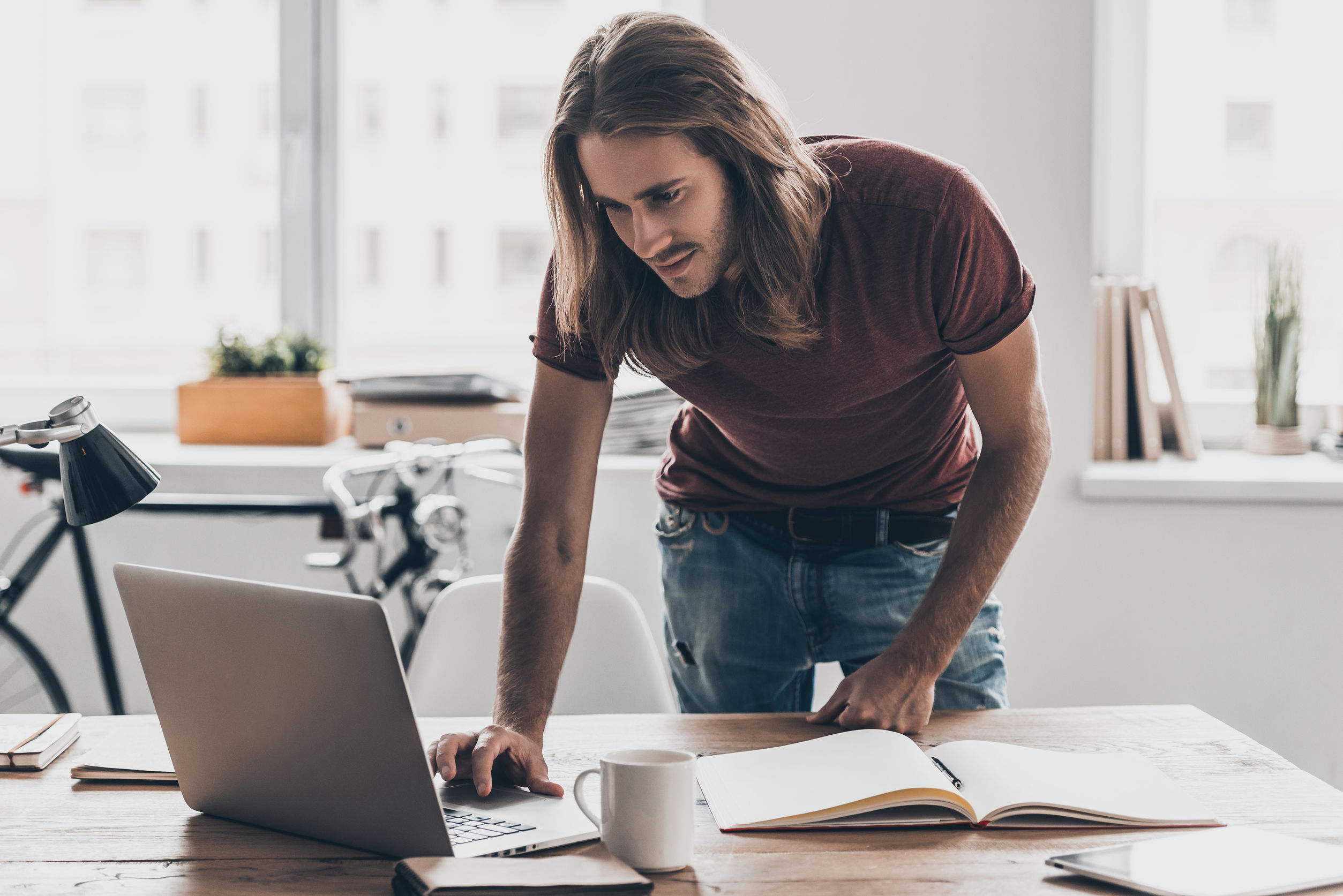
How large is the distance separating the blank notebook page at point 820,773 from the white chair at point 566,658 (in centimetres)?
50

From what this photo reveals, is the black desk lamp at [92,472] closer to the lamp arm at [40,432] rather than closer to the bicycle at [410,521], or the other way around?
the lamp arm at [40,432]

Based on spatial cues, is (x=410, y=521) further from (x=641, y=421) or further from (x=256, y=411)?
(x=256, y=411)

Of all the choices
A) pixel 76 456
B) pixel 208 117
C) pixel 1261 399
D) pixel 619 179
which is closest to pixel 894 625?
pixel 619 179

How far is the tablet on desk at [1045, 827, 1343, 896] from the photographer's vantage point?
811 mm

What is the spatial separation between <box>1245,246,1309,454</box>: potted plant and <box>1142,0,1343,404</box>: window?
129 millimetres

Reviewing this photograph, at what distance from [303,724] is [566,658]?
0.71 m

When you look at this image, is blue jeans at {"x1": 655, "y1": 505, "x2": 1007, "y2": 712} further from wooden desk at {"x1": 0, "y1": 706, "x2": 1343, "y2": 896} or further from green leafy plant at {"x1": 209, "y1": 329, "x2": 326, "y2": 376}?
green leafy plant at {"x1": 209, "y1": 329, "x2": 326, "y2": 376}

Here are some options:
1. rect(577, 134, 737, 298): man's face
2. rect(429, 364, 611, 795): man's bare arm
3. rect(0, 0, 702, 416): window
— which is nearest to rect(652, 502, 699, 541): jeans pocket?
rect(429, 364, 611, 795): man's bare arm

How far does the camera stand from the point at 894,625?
60.6 inches

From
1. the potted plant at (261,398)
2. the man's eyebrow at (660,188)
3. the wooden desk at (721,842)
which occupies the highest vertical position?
the man's eyebrow at (660,188)

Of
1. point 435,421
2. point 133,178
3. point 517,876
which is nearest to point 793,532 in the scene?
point 517,876

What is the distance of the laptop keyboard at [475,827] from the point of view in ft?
2.96

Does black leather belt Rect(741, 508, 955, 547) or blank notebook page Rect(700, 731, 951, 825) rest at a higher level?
black leather belt Rect(741, 508, 955, 547)

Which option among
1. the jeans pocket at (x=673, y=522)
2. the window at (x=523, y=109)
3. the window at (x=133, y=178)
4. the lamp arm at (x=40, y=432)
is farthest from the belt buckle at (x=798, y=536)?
the window at (x=133, y=178)
